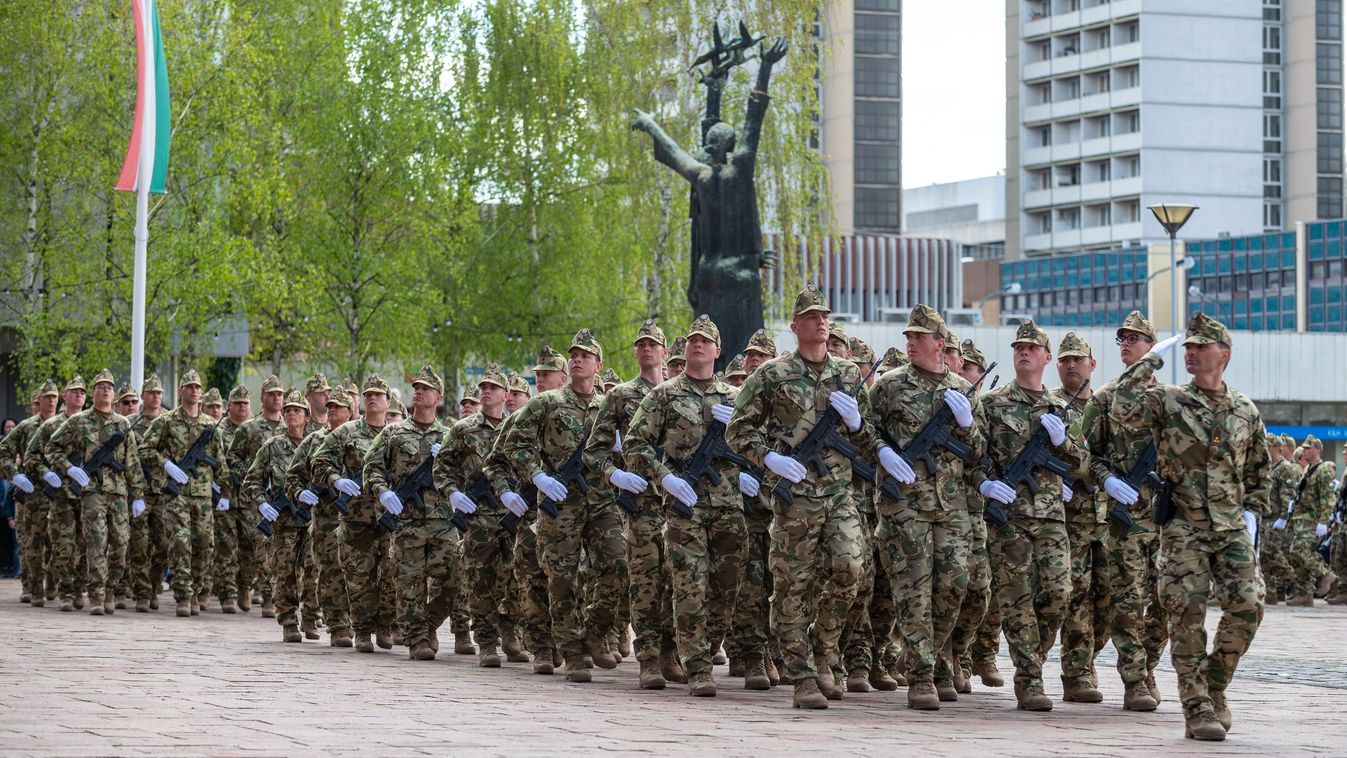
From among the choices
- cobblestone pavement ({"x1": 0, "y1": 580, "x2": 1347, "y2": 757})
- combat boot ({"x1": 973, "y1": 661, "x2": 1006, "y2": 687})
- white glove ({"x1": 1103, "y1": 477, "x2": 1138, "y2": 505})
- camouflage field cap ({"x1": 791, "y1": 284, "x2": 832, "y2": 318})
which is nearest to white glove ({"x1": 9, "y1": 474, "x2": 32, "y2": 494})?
cobblestone pavement ({"x1": 0, "y1": 580, "x2": 1347, "y2": 757})

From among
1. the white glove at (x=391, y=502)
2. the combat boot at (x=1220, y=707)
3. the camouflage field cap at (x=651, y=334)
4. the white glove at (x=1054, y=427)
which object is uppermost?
the camouflage field cap at (x=651, y=334)

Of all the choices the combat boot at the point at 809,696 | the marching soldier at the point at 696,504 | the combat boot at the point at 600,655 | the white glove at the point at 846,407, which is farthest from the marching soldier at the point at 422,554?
the white glove at the point at 846,407

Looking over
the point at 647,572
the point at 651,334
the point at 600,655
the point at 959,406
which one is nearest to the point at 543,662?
the point at 600,655

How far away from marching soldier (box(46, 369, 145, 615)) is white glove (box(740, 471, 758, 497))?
991 centimetres

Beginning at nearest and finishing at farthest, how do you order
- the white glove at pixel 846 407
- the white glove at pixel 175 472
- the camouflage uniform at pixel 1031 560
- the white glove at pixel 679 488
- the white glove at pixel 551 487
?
the white glove at pixel 846 407
the camouflage uniform at pixel 1031 560
the white glove at pixel 679 488
the white glove at pixel 551 487
the white glove at pixel 175 472

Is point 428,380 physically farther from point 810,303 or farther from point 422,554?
point 810,303

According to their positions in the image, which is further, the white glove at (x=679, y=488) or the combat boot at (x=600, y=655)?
the combat boot at (x=600, y=655)

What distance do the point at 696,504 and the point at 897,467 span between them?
150cm

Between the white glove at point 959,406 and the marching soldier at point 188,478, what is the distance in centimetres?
1096

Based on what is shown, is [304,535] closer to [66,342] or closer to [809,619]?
[809,619]

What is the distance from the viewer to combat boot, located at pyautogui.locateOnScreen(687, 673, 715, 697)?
11859mm

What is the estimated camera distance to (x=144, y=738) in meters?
9.10

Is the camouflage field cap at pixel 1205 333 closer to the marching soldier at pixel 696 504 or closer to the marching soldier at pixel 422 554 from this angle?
the marching soldier at pixel 696 504

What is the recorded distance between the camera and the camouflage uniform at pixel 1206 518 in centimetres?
1005
